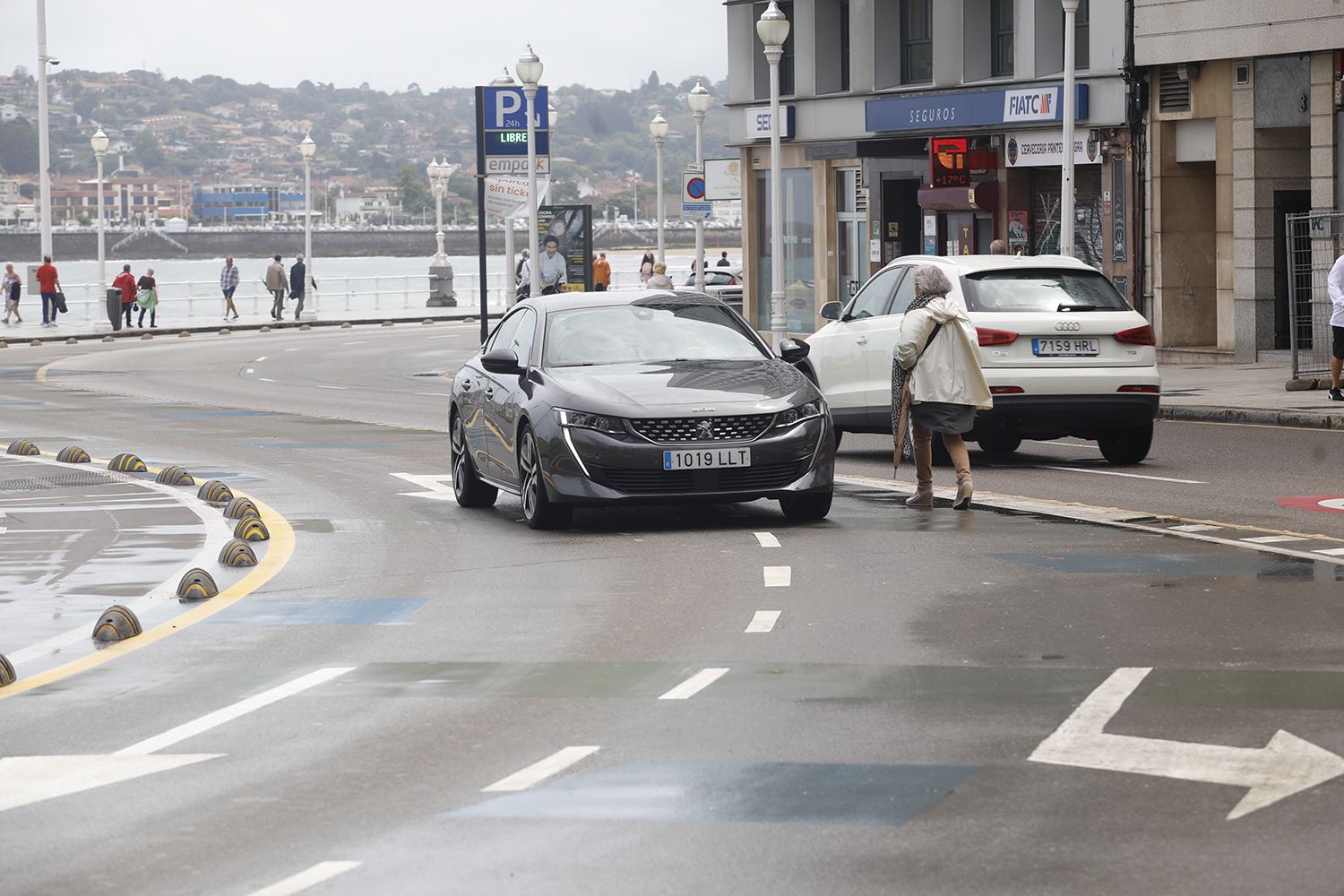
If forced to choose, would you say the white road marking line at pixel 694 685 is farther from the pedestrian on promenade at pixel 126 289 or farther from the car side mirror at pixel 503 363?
the pedestrian on promenade at pixel 126 289

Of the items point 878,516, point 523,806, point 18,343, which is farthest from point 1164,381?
point 18,343

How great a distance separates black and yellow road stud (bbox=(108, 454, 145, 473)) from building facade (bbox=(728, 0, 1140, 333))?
63.2 ft

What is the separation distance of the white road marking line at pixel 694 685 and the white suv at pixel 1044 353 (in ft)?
28.0

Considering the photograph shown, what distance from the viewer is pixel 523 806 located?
647cm

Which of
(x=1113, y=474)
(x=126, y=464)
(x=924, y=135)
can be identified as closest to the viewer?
(x=1113, y=474)

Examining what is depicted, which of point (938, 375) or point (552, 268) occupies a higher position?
point (552, 268)

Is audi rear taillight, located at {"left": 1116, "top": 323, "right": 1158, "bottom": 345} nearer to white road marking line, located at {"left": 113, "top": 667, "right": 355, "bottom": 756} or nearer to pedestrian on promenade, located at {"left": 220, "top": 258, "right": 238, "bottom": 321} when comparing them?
white road marking line, located at {"left": 113, "top": 667, "right": 355, "bottom": 756}

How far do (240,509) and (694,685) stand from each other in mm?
6936

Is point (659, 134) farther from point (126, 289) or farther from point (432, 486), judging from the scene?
point (432, 486)

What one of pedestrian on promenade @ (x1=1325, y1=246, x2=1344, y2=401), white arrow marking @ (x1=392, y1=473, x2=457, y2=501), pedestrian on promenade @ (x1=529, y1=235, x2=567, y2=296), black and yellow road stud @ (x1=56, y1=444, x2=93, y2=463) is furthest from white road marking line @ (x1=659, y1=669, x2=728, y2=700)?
pedestrian on promenade @ (x1=529, y1=235, x2=567, y2=296)

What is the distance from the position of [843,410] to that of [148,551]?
7.33 m

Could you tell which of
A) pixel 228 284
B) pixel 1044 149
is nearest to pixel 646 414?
pixel 1044 149

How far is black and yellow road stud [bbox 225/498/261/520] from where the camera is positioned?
1460 centimetres

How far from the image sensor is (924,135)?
39.8 meters
